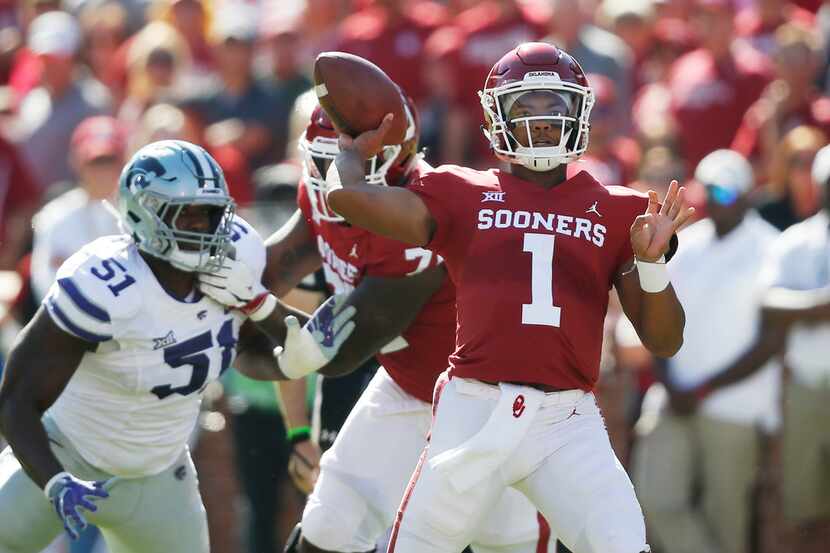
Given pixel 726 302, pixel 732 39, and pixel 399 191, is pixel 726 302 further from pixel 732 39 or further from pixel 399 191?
pixel 399 191

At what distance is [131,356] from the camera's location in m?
4.68

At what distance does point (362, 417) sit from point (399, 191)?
3.73 ft

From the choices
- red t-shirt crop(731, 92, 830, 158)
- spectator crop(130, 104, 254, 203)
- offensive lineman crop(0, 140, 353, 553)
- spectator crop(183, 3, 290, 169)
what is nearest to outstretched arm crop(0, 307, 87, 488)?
offensive lineman crop(0, 140, 353, 553)

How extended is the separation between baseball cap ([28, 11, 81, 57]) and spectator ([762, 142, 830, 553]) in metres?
4.49

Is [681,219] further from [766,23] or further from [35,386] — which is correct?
[766,23]

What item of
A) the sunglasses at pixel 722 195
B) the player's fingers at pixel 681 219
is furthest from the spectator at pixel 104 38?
the player's fingers at pixel 681 219

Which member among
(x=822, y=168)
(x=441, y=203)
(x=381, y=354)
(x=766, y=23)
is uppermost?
(x=441, y=203)

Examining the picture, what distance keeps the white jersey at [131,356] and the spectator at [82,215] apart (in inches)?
115

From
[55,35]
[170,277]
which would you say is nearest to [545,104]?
[170,277]

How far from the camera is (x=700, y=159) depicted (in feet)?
28.0

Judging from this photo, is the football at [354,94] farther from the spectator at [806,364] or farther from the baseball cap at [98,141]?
the baseball cap at [98,141]

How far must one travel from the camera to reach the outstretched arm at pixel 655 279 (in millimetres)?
4211

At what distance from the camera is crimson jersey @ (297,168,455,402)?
510 cm

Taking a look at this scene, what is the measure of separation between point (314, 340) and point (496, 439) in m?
0.80
